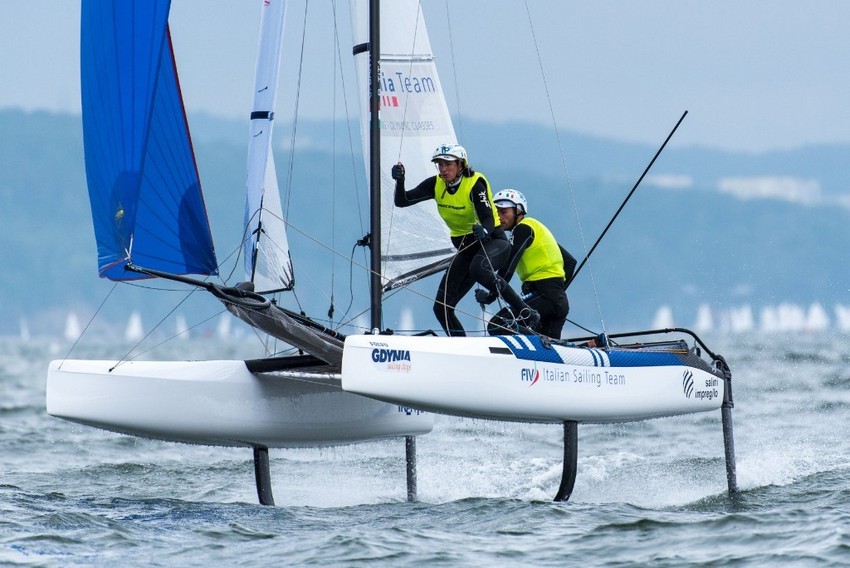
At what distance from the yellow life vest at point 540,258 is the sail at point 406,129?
68cm

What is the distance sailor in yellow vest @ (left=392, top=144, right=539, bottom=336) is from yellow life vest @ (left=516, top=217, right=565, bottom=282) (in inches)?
10.7

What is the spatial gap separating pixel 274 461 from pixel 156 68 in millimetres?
3513

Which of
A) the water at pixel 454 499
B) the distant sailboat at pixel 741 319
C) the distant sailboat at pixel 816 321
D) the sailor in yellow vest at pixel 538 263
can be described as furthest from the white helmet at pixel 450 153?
the distant sailboat at pixel 741 319

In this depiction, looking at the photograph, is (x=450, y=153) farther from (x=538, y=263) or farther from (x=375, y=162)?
(x=538, y=263)

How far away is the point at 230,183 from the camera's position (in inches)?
5266

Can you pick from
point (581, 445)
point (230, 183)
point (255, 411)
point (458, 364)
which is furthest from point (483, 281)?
point (230, 183)

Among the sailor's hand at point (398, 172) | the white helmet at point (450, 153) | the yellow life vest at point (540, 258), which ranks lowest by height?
the yellow life vest at point (540, 258)

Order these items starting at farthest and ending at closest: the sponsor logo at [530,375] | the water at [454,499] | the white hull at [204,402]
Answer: the white hull at [204,402] → the sponsor logo at [530,375] → the water at [454,499]

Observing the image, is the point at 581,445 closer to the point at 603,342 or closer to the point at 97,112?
the point at 603,342

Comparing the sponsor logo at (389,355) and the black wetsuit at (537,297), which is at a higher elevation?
the black wetsuit at (537,297)

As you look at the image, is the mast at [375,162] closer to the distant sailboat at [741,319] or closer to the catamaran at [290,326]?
the catamaran at [290,326]

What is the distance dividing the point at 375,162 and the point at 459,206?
1.51 feet

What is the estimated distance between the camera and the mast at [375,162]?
692 cm

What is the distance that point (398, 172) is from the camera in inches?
280
